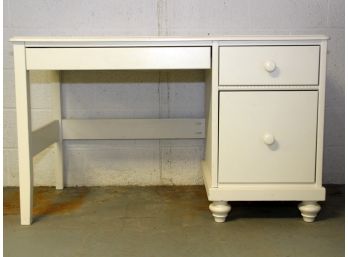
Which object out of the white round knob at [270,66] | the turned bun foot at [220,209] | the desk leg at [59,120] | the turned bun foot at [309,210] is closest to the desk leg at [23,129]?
the desk leg at [59,120]

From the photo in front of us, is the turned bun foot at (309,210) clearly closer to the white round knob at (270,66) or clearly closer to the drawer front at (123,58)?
the white round knob at (270,66)

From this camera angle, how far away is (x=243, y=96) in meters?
1.42

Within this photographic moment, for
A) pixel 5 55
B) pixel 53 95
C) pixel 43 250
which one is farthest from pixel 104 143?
pixel 43 250

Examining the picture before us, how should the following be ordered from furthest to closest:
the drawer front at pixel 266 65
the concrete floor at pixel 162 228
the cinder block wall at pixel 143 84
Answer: the cinder block wall at pixel 143 84, the drawer front at pixel 266 65, the concrete floor at pixel 162 228

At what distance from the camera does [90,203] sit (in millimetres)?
1761

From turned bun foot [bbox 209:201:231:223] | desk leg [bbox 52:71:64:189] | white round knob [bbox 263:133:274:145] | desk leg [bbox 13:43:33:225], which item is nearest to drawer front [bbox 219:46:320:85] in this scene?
white round knob [bbox 263:133:274:145]

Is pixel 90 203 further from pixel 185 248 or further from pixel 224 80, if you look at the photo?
pixel 224 80

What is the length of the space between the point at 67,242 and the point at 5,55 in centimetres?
101

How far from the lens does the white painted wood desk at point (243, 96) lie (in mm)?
1403

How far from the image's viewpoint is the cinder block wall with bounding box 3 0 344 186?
1.92 meters

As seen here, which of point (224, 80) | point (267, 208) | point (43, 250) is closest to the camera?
point (43, 250)

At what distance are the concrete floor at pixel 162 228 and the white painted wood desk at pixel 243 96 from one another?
97mm

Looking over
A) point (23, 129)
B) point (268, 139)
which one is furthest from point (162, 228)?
point (23, 129)

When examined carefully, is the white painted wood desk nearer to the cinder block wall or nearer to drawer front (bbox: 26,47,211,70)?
drawer front (bbox: 26,47,211,70)
